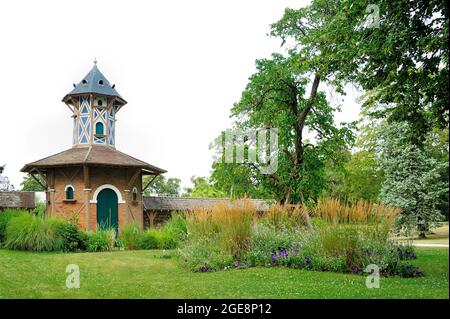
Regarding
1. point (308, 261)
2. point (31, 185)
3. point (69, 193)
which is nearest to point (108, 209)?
point (69, 193)

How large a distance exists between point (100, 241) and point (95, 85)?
37.9ft

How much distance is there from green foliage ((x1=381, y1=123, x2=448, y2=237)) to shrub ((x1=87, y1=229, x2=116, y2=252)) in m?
13.3

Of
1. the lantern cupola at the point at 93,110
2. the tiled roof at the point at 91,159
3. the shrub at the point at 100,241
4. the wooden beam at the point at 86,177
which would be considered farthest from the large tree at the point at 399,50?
the lantern cupola at the point at 93,110

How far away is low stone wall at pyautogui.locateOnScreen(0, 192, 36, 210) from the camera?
24.3 metres

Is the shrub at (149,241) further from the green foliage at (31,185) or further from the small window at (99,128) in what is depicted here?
the green foliage at (31,185)

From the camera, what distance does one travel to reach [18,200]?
2489cm

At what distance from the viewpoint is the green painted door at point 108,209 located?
2145cm

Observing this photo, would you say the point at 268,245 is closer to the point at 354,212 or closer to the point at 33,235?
the point at 354,212
